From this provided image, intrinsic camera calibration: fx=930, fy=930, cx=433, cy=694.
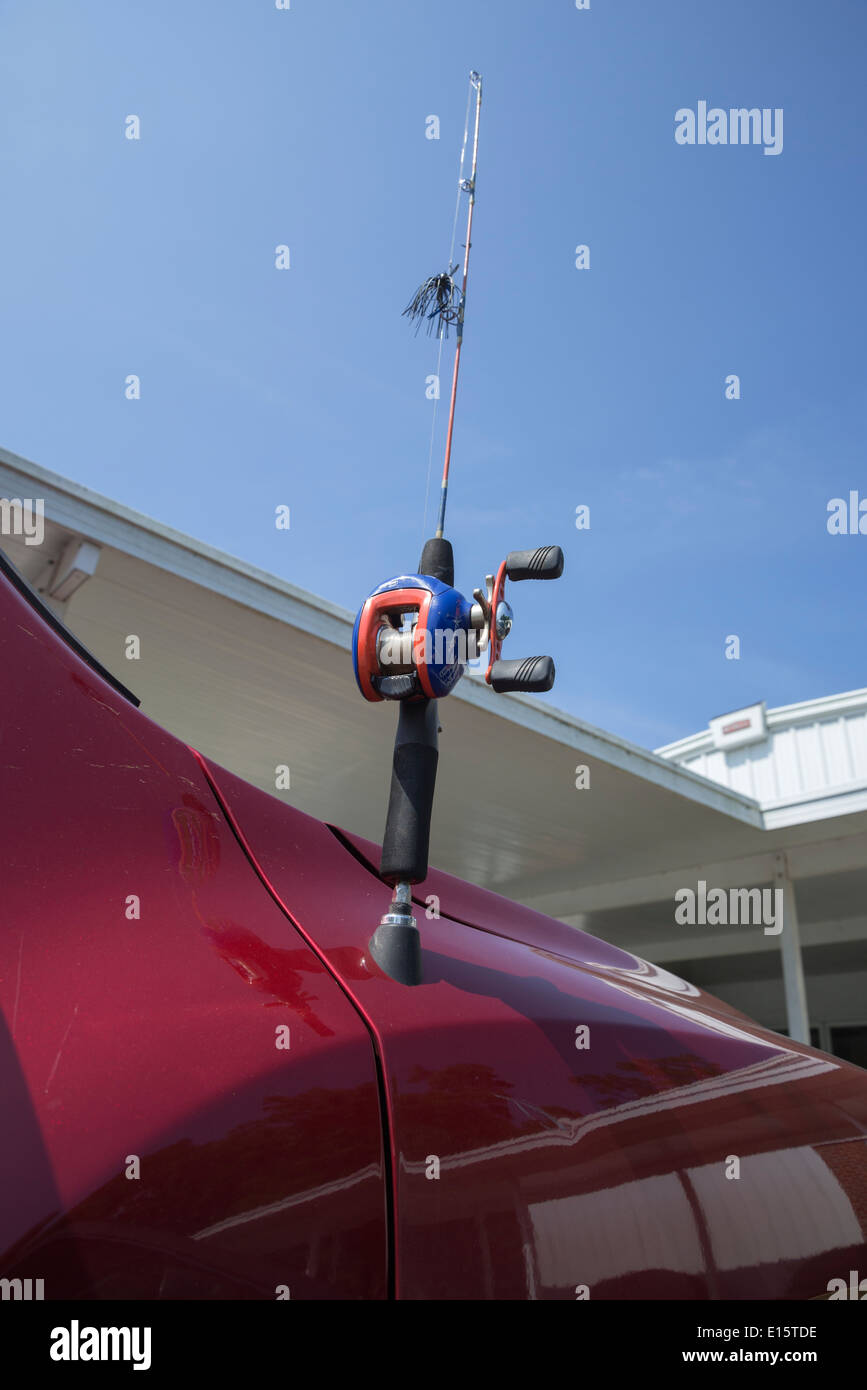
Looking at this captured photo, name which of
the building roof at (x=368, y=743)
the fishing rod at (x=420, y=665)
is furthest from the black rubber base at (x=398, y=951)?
the building roof at (x=368, y=743)

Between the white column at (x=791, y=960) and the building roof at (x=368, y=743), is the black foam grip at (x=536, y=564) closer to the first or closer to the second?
the building roof at (x=368, y=743)

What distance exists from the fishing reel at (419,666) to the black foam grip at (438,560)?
0.12m

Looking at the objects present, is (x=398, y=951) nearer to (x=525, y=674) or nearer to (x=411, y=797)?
(x=411, y=797)

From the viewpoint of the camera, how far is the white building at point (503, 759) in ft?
15.8

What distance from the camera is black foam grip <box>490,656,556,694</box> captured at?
1.31 m

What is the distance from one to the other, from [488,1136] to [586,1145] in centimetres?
15

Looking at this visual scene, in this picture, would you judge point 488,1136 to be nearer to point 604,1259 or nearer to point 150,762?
point 604,1259

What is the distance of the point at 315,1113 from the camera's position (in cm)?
90

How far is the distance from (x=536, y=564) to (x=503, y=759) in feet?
18.5

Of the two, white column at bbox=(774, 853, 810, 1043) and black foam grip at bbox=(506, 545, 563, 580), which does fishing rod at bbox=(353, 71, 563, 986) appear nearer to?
black foam grip at bbox=(506, 545, 563, 580)

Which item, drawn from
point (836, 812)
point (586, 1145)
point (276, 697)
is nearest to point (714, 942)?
point (836, 812)

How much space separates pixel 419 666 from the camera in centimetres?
125

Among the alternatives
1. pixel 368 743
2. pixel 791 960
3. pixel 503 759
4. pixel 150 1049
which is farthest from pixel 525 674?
pixel 791 960

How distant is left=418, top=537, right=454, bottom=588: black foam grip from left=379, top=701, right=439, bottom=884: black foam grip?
0.87 feet
